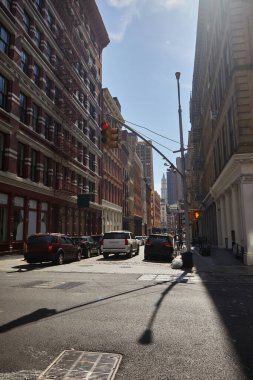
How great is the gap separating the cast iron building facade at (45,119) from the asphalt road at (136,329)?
15924 millimetres

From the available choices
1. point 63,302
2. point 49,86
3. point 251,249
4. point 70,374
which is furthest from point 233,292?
point 49,86

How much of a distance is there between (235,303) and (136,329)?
11.2ft

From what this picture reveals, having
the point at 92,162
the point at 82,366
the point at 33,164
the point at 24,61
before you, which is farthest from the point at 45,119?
the point at 82,366

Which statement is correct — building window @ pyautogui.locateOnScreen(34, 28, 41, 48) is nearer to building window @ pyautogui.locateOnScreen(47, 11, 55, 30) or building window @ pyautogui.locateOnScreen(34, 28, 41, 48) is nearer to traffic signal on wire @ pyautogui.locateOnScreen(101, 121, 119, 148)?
building window @ pyautogui.locateOnScreen(47, 11, 55, 30)

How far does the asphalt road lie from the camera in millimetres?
4371

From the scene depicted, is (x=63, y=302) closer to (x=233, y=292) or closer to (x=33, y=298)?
(x=33, y=298)

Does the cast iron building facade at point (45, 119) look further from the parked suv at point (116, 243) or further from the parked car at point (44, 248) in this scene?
the parked suv at point (116, 243)

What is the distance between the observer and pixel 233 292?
10070mm

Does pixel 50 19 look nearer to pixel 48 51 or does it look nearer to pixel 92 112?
pixel 48 51

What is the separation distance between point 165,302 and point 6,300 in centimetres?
401

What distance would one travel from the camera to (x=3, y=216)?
2414 cm

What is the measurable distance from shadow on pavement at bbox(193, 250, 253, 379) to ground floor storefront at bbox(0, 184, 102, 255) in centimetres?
1446

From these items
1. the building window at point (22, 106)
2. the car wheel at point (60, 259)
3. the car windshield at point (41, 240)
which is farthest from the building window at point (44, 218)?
the car windshield at point (41, 240)

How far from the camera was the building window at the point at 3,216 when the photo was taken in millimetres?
23844
